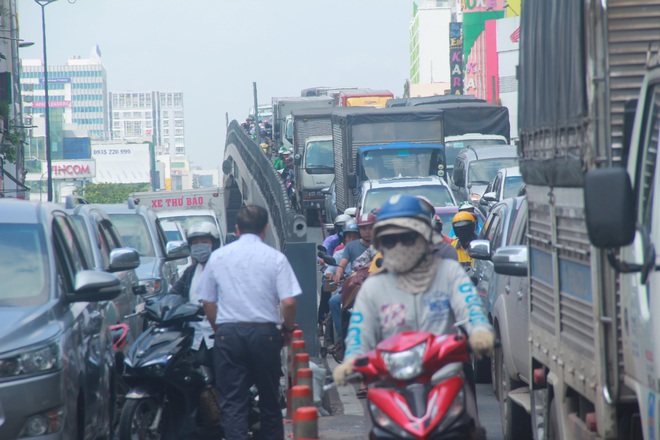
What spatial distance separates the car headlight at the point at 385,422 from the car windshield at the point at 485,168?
2118cm

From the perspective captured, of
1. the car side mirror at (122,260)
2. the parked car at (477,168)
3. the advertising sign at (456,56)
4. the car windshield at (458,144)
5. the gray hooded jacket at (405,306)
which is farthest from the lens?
the advertising sign at (456,56)

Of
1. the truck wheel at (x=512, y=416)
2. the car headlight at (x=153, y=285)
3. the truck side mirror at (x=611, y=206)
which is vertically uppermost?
the truck side mirror at (x=611, y=206)

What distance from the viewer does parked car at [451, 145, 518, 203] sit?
2578 centimetres

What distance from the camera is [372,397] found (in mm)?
4867

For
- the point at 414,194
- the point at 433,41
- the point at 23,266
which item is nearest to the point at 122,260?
the point at 23,266

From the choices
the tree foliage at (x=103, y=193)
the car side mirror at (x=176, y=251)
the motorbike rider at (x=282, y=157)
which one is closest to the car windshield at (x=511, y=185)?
the car side mirror at (x=176, y=251)

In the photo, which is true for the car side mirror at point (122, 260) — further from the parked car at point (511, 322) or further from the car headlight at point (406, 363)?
the car headlight at point (406, 363)

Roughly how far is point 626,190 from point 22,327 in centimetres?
361

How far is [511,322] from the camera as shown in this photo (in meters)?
8.88

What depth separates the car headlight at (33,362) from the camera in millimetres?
6086

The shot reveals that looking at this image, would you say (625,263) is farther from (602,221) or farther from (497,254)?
(497,254)

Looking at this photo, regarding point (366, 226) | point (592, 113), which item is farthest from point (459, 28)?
point (592, 113)

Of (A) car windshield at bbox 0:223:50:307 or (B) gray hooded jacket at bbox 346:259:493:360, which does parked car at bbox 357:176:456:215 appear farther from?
(B) gray hooded jacket at bbox 346:259:493:360

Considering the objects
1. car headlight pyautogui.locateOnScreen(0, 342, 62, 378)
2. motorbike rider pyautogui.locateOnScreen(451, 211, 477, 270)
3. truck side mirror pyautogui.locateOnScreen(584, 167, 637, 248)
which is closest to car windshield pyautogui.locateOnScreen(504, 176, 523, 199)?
motorbike rider pyautogui.locateOnScreen(451, 211, 477, 270)
